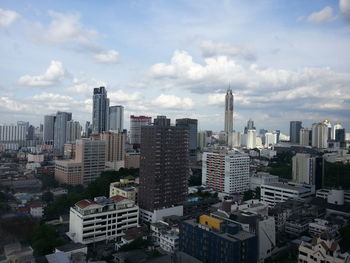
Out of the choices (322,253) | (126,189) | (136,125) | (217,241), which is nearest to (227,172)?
(126,189)

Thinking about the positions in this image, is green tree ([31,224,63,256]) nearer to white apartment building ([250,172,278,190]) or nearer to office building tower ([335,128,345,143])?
white apartment building ([250,172,278,190])

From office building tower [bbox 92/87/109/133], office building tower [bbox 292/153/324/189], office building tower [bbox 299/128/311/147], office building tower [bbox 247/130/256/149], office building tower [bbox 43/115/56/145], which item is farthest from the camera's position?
office building tower [bbox 247/130/256/149]

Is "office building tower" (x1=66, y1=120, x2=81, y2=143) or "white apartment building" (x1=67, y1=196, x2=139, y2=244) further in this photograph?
"office building tower" (x1=66, y1=120, x2=81, y2=143)

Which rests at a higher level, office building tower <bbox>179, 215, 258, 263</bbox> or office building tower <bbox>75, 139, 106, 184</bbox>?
office building tower <bbox>75, 139, 106, 184</bbox>

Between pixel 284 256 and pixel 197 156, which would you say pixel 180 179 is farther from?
pixel 197 156

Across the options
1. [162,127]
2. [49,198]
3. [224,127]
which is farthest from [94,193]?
[224,127]

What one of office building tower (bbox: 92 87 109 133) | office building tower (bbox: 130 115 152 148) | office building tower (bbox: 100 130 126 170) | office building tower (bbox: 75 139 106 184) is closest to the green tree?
office building tower (bbox: 75 139 106 184)
